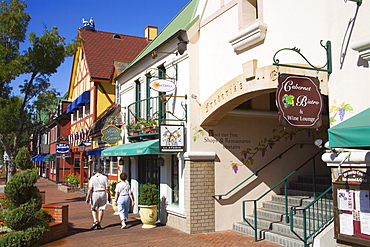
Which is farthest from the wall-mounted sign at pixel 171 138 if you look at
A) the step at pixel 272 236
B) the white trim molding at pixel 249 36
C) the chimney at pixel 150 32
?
the chimney at pixel 150 32

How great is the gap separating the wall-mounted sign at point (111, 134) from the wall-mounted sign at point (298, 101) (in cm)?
962

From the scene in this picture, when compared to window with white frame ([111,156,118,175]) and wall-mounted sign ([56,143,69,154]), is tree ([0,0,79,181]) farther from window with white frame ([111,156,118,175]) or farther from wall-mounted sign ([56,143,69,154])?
wall-mounted sign ([56,143,69,154])

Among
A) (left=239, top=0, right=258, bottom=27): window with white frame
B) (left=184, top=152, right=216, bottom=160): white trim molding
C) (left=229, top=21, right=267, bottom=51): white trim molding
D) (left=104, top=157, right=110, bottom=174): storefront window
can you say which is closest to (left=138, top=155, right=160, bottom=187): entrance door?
(left=184, top=152, right=216, bottom=160): white trim molding

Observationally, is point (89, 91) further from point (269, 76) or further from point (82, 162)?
point (269, 76)

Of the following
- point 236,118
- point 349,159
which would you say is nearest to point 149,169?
point 236,118

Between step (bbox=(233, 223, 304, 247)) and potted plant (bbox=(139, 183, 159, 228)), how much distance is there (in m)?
2.25

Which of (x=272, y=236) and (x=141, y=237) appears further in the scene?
(x=141, y=237)

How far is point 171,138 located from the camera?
942 cm

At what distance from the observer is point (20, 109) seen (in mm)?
15711

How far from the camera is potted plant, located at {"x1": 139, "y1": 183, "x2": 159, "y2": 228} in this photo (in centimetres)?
1026

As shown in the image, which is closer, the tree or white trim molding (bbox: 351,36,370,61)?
white trim molding (bbox: 351,36,370,61)

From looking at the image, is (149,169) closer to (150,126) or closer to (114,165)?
(150,126)

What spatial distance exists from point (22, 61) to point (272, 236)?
11.7 m

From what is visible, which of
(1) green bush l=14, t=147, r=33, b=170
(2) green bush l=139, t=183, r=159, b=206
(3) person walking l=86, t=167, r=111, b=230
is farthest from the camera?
(3) person walking l=86, t=167, r=111, b=230
